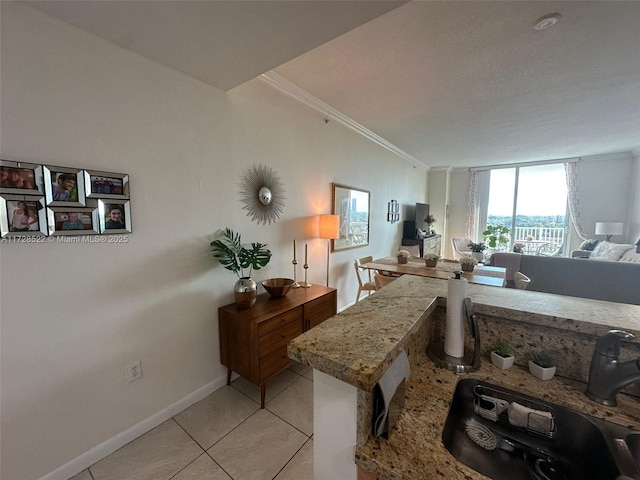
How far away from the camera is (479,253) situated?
13.2 ft

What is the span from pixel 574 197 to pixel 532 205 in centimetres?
73

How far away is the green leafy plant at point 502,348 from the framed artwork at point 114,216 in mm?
1956

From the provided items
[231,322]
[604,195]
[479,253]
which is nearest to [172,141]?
[231,322]

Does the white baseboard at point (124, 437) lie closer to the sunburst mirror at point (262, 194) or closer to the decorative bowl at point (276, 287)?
the decorative bowl at point (276, 287)

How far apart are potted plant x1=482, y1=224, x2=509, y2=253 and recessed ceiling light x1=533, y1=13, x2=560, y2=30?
5821 millimetres

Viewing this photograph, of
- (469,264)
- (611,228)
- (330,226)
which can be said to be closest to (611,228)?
(611,228)

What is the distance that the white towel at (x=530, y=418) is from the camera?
0.72 meters

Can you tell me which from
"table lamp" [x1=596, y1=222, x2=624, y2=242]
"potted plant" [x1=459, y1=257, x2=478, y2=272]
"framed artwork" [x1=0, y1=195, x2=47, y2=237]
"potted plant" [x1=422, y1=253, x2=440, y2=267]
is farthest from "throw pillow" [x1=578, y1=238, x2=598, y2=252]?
"framed artwork" [x1=0, y1=195, x2=47, y2=237]

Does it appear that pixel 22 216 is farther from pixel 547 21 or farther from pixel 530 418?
pixel 547 21

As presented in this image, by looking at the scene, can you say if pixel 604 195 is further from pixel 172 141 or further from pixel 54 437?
pixel 54 437

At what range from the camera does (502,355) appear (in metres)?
0.90

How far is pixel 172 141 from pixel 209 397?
6.26ft

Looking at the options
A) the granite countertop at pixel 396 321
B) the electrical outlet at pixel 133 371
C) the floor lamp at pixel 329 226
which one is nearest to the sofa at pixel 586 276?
the floor lamp at pixel 329 226

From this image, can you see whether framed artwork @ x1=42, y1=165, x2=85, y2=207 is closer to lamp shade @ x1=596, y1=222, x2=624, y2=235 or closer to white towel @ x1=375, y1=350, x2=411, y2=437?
white towel @ x1=375, y1=350, x2=411, y2=437
